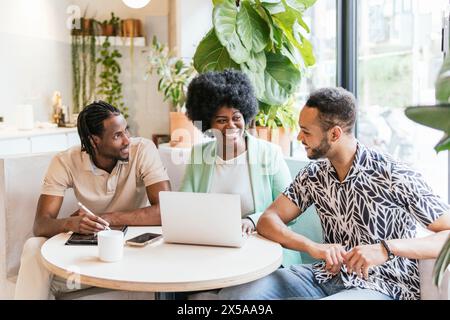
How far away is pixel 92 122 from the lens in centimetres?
200

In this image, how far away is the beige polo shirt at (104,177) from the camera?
1.93 metres

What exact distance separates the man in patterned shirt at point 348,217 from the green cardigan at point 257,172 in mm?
173

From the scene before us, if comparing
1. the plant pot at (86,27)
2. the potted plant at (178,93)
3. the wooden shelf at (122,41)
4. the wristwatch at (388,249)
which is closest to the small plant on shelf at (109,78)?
the wooden shelf at (122,41)

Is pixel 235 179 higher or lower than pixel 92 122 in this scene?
lower

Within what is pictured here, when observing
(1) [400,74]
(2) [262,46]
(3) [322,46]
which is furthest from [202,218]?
(3) [322,46]

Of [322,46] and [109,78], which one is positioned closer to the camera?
[322,46]

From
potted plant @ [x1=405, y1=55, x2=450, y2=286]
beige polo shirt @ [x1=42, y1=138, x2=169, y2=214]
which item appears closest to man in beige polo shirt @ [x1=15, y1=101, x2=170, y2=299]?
beige polo shirt @ [x1=42, y1=138, x2=169, y2=214]

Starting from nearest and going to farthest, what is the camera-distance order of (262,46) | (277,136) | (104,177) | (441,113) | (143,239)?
(441,113)
(143,239)
(104,177)
(262,46)
(277,136)

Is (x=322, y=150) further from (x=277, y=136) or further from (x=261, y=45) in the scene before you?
(x=277, y=136)

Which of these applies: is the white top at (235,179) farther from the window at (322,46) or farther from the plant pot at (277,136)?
the window at (322,46)

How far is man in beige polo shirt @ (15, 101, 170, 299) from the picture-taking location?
73.5 inches

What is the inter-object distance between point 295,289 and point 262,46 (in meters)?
1.19

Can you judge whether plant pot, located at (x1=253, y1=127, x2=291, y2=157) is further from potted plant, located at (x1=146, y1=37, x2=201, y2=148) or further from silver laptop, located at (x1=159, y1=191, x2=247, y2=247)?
silver laptop, located at (x1=159, y1=191, x2=247, y2=247)

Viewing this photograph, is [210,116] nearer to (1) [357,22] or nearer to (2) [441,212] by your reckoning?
(2) [441,212]
